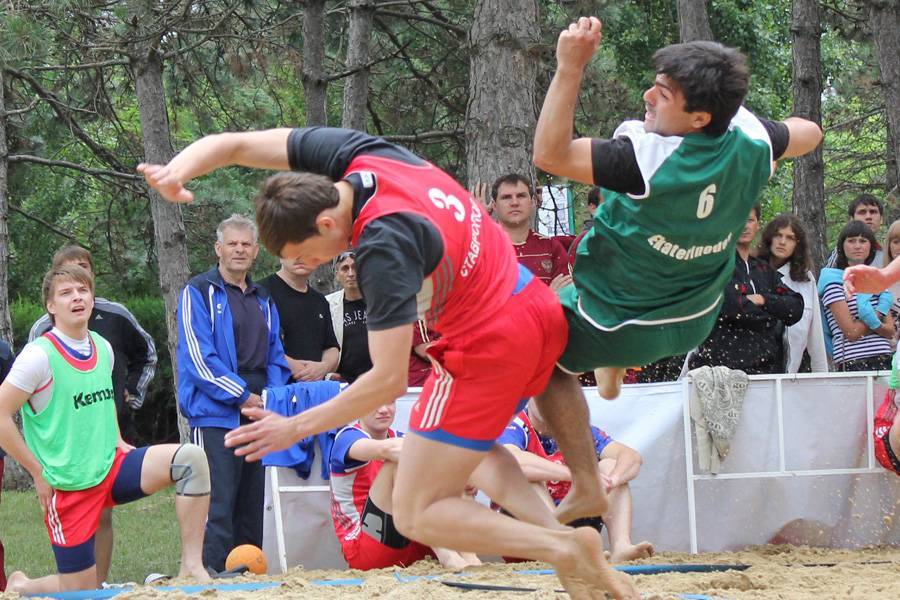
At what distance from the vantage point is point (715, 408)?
653 centimetres

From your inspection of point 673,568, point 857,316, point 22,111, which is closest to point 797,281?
point 857,316

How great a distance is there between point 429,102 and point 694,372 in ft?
27.1

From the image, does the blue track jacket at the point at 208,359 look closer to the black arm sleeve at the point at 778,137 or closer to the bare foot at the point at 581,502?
the bare foot at the point at 581,502

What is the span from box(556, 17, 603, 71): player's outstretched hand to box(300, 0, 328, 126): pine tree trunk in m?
8.05

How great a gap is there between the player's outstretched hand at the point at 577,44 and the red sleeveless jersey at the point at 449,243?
0.57 metres

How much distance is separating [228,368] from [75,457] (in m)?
1.14

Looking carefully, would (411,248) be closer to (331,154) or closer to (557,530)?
(331,154)

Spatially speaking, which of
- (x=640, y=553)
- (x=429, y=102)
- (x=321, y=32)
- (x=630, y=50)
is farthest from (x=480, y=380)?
(x=630, y=50)

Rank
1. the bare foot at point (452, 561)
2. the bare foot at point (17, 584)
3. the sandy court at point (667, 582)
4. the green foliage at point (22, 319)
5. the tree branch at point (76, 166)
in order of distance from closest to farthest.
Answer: the sandy court at point (667, 582) < the bare foot at point (17, 584) < the bare foot at point (452, 561) < the tree branch at point (76, 166) < the green foliage at point (22, 319)

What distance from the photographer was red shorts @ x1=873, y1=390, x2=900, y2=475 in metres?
6.49

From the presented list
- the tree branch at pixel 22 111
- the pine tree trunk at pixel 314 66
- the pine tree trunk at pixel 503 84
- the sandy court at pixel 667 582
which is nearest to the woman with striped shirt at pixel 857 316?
the sandy court at pixel 667 582

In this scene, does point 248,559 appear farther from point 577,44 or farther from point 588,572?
point 577,44

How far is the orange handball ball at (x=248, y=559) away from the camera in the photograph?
605cm

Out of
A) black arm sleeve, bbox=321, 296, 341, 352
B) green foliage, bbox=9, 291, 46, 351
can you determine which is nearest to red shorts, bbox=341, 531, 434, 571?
black arm sleeve, bbox=321, 296, 341, 352
